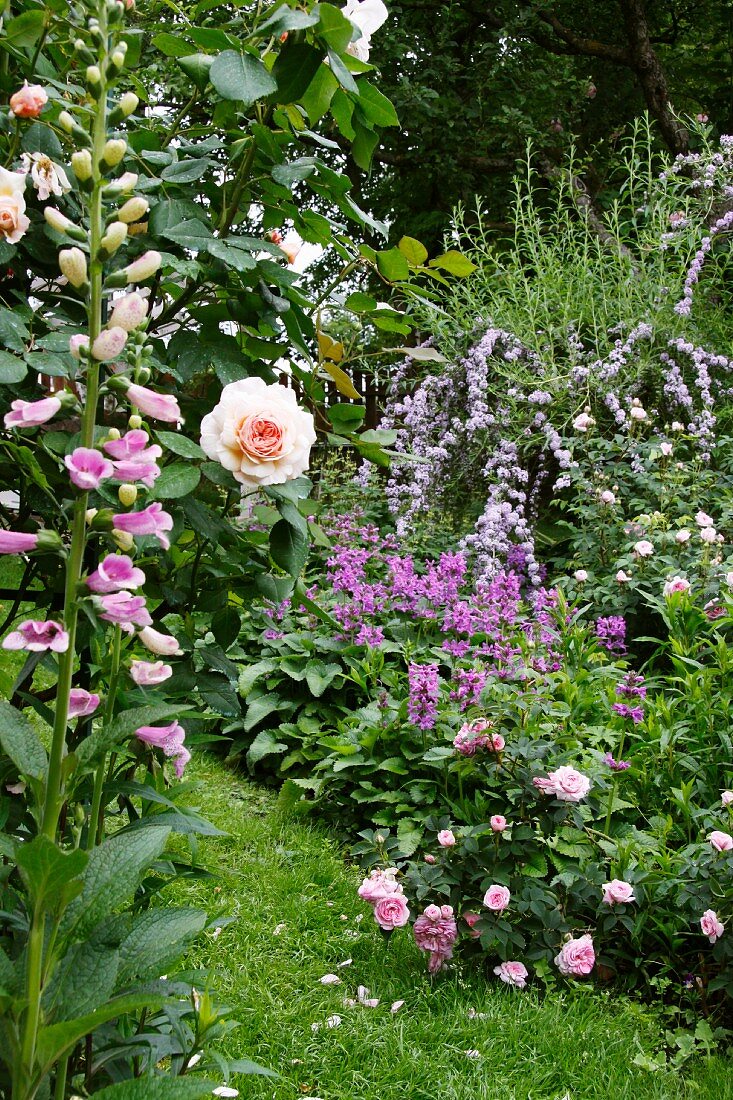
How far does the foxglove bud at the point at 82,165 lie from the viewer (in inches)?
39.1

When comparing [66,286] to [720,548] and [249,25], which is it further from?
[720,548]

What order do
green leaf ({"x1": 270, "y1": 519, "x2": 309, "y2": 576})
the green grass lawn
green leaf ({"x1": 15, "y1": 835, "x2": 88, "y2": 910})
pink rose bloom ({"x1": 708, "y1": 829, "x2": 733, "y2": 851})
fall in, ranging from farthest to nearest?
pink rose bloom ({"x1": 708, "y1": 829, "x2": 733, "y2": 851}), the green grass lawn, green leaf ({"x1": 270, "y1": 519, "x2": 309, "y2": 576}), green leaf ({"x1": 15, "y1": 835, "x2": 88, "y2": 910})

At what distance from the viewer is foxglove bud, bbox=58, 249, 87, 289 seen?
3.17ft

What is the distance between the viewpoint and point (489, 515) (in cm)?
440

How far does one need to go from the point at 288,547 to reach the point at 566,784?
136 cm

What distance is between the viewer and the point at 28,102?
3.89 feet

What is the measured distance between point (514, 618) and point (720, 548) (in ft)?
3.25

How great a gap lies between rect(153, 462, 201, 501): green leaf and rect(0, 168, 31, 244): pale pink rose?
347 mm

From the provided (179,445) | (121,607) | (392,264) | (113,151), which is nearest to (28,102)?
(113,151)

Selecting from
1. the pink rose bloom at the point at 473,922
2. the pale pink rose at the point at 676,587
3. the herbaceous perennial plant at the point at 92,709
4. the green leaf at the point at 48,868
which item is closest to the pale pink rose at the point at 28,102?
the herbaceous perennial plant at the point at 92,709

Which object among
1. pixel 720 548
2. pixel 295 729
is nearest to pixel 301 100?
pixel 295 729

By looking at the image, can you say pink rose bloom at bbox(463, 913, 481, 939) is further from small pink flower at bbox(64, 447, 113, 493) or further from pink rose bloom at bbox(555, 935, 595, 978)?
small pink flower at bbox(64, 447, 113, 493)

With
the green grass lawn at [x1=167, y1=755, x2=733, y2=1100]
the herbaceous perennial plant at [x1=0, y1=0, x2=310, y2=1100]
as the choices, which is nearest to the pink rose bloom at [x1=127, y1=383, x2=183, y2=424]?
the herbaceous perennial plant at [x1=0, y1=0, x2=310, y2=1100]

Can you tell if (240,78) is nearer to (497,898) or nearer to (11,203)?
(11,203)
